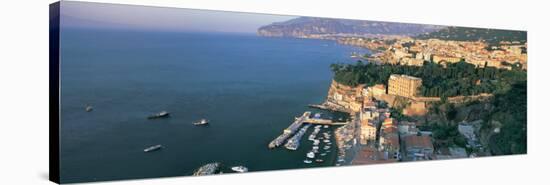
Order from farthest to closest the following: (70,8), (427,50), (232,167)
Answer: (427,50) → (232,167) → (70,8)

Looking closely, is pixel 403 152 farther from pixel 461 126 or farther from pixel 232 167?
pixel 232 167

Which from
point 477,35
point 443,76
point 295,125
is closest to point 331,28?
point 295,125

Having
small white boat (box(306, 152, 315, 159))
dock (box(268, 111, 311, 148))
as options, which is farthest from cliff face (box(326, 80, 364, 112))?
small white boat (box(306, 152, 315, 159))

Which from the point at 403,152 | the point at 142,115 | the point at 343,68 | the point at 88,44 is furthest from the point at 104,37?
the point at 403,152

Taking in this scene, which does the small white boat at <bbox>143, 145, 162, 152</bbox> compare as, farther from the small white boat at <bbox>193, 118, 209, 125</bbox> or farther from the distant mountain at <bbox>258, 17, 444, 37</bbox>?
the distant mountain at <bbox>258, 17, 444, 37</bbox>

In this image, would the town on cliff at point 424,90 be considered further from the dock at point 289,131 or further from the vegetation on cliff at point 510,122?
the dock at point 289,131
